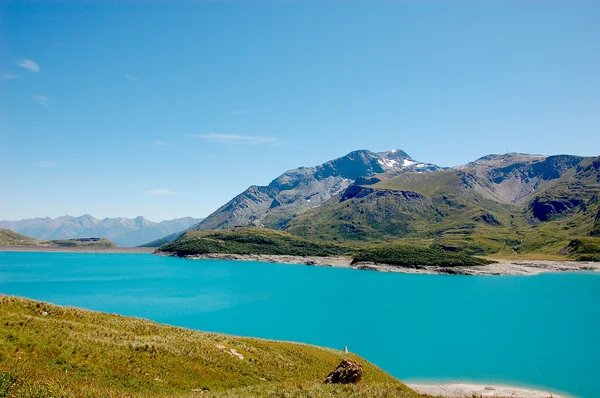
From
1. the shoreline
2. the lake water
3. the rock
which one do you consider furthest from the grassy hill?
the lake water

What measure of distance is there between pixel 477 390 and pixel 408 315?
5768 cm

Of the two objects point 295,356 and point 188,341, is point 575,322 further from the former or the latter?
point 188,341

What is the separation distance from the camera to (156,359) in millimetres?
28172

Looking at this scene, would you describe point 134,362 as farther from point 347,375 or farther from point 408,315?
point 408,315

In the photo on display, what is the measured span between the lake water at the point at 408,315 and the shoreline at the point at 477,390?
122 inches

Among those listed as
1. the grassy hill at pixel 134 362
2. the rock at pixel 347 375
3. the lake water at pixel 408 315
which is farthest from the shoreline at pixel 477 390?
the rock at pixel 347 375

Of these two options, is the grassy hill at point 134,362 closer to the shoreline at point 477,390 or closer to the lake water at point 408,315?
the shoreline at point 477,390

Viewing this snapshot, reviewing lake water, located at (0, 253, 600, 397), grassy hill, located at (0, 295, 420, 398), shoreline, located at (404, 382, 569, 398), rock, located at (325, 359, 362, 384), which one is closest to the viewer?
grassy hill, located at (0, 295, 420, 398)

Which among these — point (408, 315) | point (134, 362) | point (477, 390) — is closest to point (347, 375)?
point (134, 362)

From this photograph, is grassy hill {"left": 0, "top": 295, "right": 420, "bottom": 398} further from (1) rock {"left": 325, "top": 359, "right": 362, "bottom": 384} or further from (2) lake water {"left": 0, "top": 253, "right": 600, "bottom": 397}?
(2) lake water {"left": 0, "top": 253, "right": 600, "bottom": 397}

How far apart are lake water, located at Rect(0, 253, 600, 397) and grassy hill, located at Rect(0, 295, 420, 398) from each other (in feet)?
129

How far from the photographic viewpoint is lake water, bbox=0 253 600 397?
70.2 meters

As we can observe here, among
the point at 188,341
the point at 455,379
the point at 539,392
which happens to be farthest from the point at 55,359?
the point at 539,392

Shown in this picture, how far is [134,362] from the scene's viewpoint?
87.1 ft
